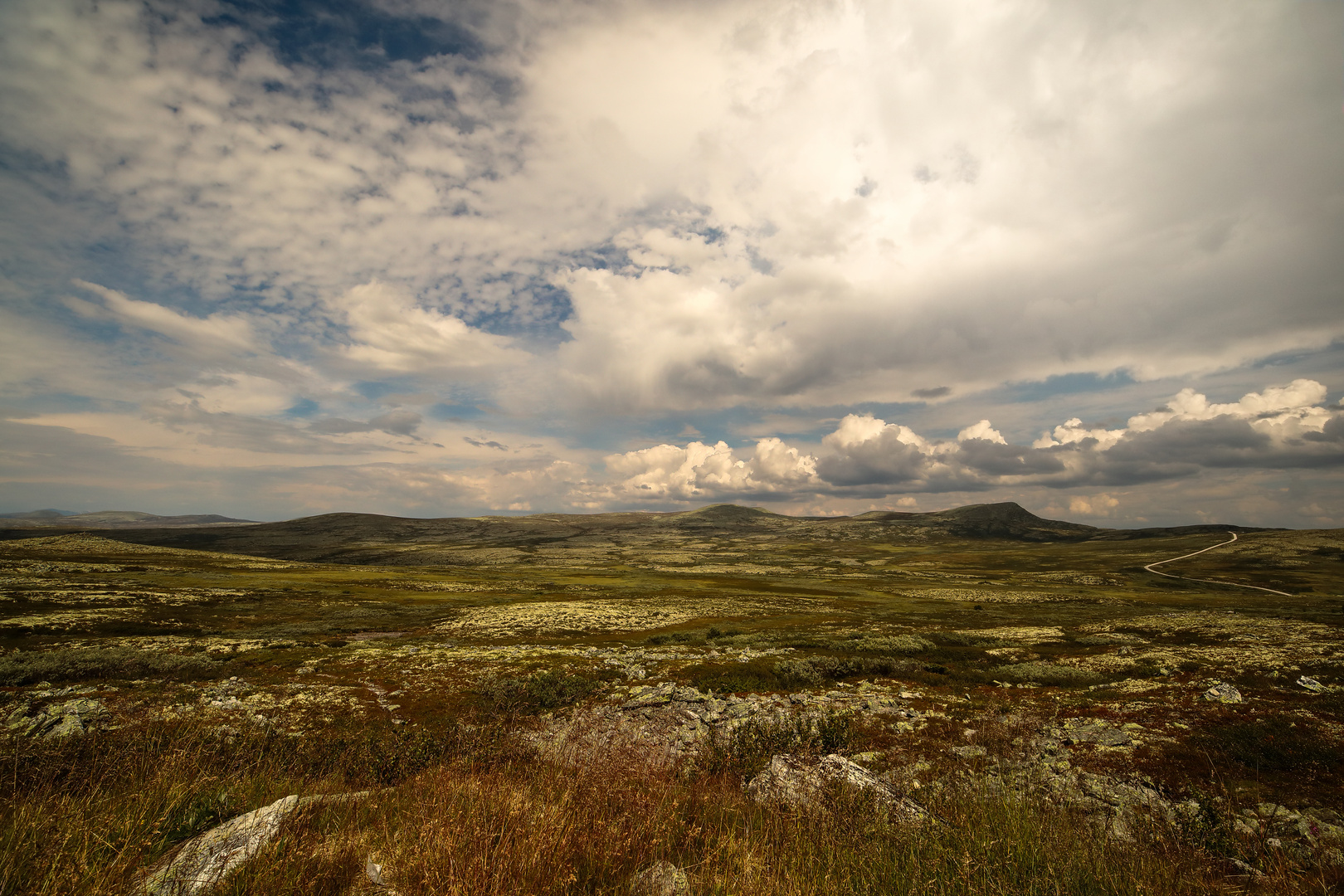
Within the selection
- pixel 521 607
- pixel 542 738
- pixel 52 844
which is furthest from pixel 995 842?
pixel 521 607

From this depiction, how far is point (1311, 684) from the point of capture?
2144 centimetres

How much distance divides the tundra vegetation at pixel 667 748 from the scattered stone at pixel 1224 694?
16cm

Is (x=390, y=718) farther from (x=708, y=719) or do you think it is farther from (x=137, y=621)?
(x=137, y=621)

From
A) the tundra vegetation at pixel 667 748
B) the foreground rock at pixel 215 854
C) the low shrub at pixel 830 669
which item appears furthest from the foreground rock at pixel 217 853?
the low shrub at pixel 830 669

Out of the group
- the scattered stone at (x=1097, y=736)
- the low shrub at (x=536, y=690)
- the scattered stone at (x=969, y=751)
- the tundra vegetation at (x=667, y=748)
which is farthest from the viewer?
the low shrub at (x=536, y=690)

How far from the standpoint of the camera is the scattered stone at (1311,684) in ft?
68.8

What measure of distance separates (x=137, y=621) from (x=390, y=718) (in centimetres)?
4242

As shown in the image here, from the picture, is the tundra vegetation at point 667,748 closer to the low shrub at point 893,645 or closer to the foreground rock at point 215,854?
the foreground rock at point 215,854

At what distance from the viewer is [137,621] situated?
45.2 m

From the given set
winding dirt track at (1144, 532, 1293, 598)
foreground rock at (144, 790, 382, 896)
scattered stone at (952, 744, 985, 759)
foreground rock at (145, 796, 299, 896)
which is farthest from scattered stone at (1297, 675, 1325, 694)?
winding dirt track at (1144, 532, 1293, 598)

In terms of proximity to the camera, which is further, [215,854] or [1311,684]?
[1311,684]

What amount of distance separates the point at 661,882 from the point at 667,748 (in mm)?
10342

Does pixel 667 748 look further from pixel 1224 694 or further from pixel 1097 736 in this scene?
pixel 1224 694

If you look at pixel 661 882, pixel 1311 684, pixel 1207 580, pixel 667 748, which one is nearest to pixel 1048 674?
pixel 1311 684
